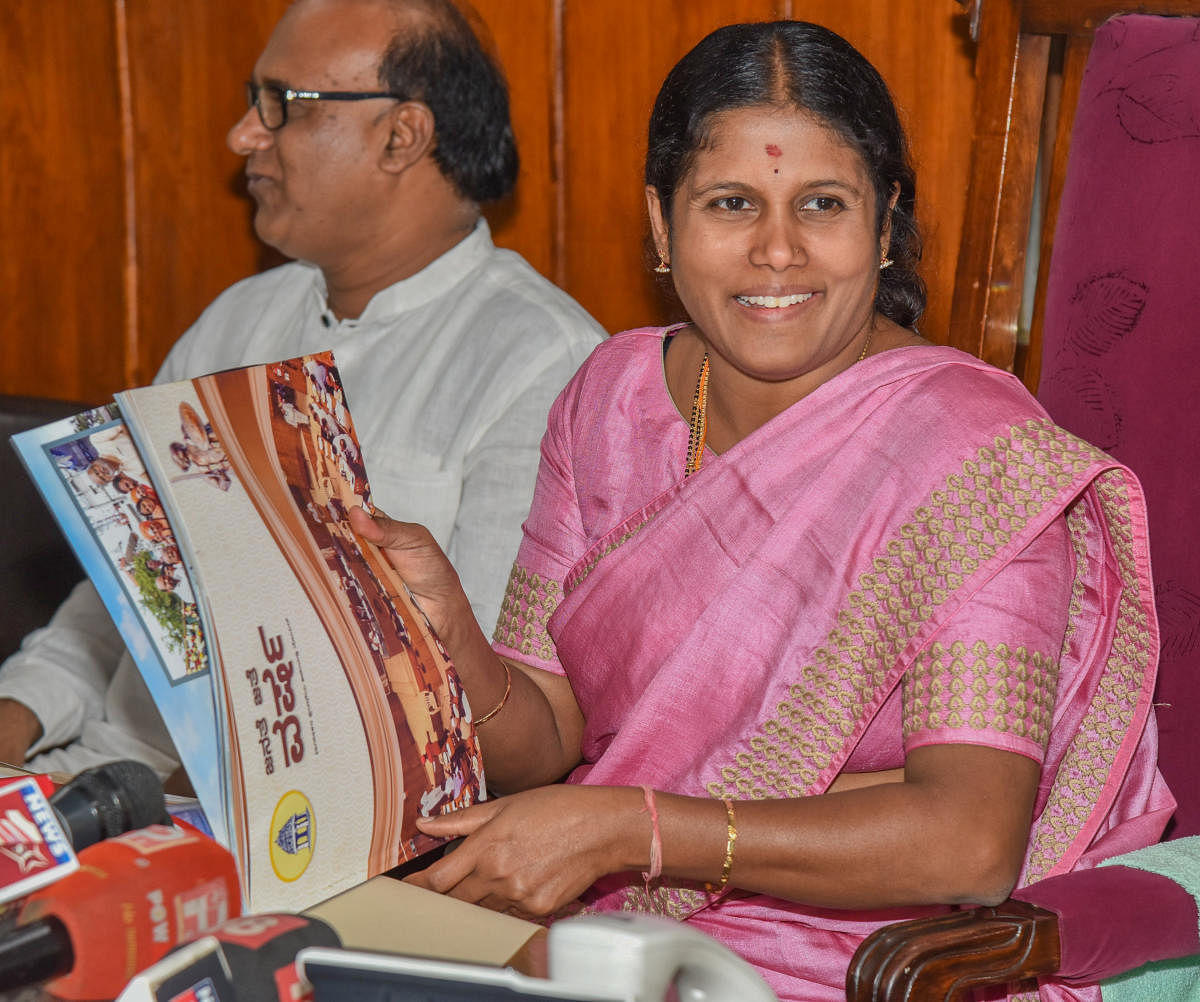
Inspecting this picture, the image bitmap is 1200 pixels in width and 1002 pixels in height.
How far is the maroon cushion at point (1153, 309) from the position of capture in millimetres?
1253

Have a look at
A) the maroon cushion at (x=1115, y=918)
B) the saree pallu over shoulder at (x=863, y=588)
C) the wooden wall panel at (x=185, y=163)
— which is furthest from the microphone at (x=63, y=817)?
the wooden wall panel at (x=185, y=163)

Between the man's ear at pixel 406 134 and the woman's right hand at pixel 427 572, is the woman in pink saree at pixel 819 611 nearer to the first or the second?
the woman's right hand at pixel 427 572

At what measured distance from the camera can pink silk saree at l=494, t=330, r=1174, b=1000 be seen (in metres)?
1.12

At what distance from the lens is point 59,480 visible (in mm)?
849

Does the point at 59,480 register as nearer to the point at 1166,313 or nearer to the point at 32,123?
the point at 1166,313

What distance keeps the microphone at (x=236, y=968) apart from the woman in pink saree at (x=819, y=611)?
1.04 ft

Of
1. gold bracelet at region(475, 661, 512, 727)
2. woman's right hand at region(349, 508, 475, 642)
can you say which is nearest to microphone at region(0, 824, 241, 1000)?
woman's right hand at region(349, 508, 475, 642)

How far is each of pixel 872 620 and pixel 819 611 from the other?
0.16 ft

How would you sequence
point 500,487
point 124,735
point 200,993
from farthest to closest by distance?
1. point 124,735
2. point 500,487
3. point 200,993

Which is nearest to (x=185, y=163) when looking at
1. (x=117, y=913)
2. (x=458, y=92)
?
(x=458, y=92)

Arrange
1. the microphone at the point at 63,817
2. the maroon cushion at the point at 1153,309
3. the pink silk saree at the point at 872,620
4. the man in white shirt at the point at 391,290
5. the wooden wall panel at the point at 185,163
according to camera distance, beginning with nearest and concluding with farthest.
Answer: the microphone at the point at 63,817 < the pink silk saree at the point at 872,620 < the maroon cushion at the point at 1153,309 < the man in white shirt at the point at 391,290 < the wooden wall panel at the point at 185,163

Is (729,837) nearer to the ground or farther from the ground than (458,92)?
nearer to the ground

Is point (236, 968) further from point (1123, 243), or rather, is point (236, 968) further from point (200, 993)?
point (1123, 243)

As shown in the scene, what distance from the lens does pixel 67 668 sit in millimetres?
1929
